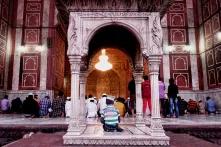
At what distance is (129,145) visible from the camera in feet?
12.8

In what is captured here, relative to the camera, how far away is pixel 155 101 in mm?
4312

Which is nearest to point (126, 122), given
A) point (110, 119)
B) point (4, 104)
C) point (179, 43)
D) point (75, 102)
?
point (110, 119)

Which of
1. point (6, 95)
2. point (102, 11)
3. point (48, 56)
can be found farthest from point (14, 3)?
point (102, 11)

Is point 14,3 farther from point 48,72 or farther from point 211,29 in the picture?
point 211,29

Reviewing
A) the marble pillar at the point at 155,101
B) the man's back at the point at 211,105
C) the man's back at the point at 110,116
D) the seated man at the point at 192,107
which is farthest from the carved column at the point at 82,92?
the seated man at the point at 192,107

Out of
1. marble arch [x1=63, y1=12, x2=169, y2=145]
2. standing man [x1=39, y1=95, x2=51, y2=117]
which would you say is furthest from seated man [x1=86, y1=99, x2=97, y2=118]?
marble arch [x1=63, y1=12, x2=169, y2=145]

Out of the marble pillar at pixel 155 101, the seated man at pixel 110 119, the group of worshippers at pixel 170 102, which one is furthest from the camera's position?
the group of worshippers at pixel 170 102

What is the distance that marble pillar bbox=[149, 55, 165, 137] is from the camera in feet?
13.6

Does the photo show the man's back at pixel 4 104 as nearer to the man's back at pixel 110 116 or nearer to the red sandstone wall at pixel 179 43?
the man's back at pixel 110 116

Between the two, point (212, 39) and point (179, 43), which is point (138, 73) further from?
point (179, 43)

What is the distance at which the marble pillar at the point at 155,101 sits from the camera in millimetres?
4148

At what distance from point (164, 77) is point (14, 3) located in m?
9.94

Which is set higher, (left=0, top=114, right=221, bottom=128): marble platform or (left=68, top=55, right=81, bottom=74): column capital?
(left=68, top=55, right=81, bottom=74): column capital

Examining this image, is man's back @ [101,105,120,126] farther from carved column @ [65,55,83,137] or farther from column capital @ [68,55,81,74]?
column capital @ [68,55,81,74]
